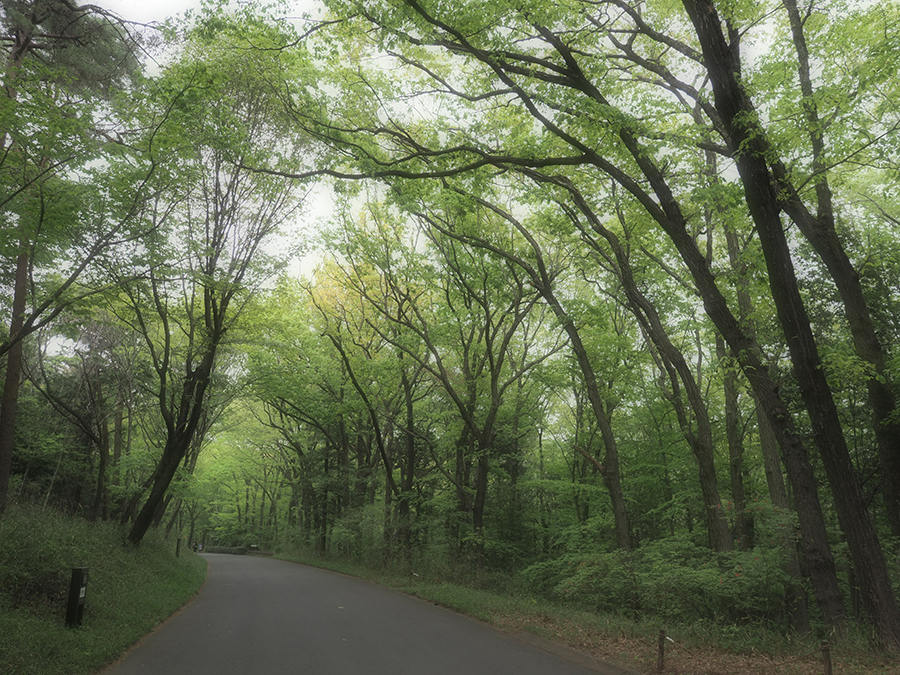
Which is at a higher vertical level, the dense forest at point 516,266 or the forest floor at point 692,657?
the dense forest at point 516,266

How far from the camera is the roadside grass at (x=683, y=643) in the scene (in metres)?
5.71

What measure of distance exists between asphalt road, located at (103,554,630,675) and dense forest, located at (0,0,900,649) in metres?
3.52

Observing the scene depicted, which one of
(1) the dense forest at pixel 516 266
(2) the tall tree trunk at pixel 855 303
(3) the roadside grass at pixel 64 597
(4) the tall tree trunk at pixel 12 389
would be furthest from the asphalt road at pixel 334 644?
(2) the tall tree trunk at pixel 855 303

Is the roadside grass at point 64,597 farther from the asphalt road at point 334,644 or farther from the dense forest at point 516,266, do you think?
the dense forest at point 516,266

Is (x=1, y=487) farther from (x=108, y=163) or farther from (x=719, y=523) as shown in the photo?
(x=719, y=523)

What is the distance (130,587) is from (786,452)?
11779mm

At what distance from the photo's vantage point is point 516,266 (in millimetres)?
15406

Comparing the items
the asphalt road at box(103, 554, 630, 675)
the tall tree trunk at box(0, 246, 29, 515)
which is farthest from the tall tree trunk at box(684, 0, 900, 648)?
the tall tree trunk at box(0, 246, 29, 515)

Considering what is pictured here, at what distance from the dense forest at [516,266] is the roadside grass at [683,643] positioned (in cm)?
69

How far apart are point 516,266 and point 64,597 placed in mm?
12580

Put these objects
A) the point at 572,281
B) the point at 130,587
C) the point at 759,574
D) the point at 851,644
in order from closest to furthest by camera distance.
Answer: the point at 851,644, the point at 759,574, the point at 130,587, the point at 572,281

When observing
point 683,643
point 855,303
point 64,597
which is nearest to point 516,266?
point 855,303

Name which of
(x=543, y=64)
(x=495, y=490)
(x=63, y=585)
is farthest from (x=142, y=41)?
(x=495, y=490)

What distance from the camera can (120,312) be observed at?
15.9 meters
